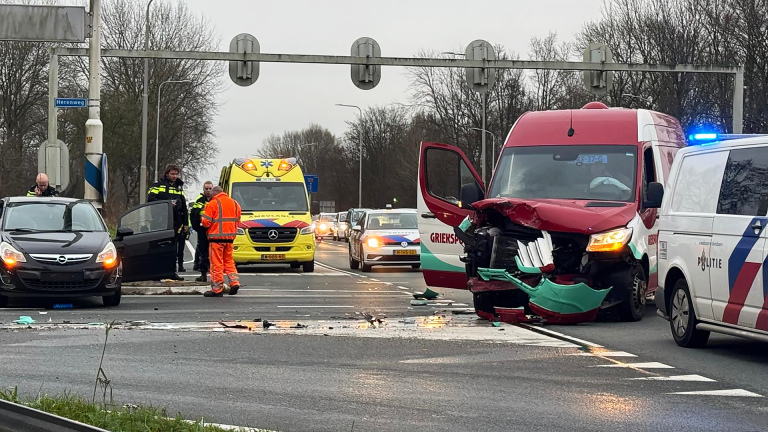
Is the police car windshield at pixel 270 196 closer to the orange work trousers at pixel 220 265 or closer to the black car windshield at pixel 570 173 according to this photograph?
the orange work trousers at pixel 220 265

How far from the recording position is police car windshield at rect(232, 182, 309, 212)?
92.1 ft

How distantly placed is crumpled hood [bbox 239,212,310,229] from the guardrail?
21197 mm

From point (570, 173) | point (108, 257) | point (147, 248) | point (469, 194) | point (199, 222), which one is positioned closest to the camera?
point (469, 194)

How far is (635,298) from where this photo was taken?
14.1 metres

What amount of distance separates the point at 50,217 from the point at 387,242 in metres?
12.9

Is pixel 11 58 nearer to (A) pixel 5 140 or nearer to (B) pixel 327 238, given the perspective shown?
(A) pixel 5 140

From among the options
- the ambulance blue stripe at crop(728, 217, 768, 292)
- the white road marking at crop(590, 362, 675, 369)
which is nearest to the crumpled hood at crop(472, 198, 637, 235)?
the ambulance blue stripe at crop(728, 217, 768, 292)

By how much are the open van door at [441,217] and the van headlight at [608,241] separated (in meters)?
2.57

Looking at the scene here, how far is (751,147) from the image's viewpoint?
10695mm

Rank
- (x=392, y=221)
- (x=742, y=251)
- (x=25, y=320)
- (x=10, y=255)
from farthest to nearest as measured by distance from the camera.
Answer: (x=392, y=221) < (x=10, y=255) < (x=25, y=320) < (x=742, y=251)

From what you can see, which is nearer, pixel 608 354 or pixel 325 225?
pixel 608 354

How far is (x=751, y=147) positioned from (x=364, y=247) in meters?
18.6

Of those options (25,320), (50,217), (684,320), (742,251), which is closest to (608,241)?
(684,320)

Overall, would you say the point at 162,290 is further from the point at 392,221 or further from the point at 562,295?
the point at 392,221
